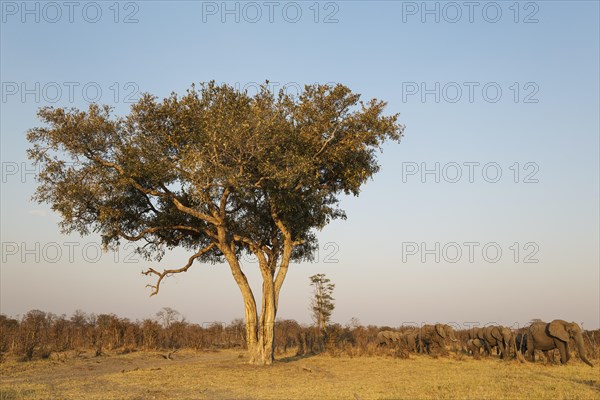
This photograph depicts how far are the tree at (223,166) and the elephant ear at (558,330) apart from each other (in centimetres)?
1464

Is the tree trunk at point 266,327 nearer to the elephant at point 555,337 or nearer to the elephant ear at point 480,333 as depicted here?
the elephant at point 555,337

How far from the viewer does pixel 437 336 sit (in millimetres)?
42875

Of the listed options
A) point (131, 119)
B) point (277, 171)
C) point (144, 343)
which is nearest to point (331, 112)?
point (277, 171)

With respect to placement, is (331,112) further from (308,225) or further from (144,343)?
(144,343)

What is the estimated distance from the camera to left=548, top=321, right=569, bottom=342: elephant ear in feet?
102

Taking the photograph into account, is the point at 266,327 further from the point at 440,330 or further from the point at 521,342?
the point at 440,330

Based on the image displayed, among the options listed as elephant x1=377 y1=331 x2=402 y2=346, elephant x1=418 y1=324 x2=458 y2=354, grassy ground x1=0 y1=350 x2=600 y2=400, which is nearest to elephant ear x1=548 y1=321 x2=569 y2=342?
grassy ground x1=0 y1=350 x2=600 y2=400

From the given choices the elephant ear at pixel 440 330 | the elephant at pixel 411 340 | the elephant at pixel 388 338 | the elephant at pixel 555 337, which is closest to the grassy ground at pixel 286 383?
the elephant at pixel 555 337

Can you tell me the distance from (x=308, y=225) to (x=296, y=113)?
6132mm

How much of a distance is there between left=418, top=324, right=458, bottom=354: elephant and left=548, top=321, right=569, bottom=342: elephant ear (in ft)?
36.7

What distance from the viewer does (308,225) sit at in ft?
94.1

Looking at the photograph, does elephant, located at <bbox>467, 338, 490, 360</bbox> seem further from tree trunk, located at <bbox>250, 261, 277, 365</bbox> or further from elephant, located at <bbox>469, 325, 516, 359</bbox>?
tree trunk, located at <bbox>250, 261, 277, 365</bbox>

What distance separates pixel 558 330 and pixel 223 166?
72.9 ft

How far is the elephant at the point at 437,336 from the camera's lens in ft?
140
